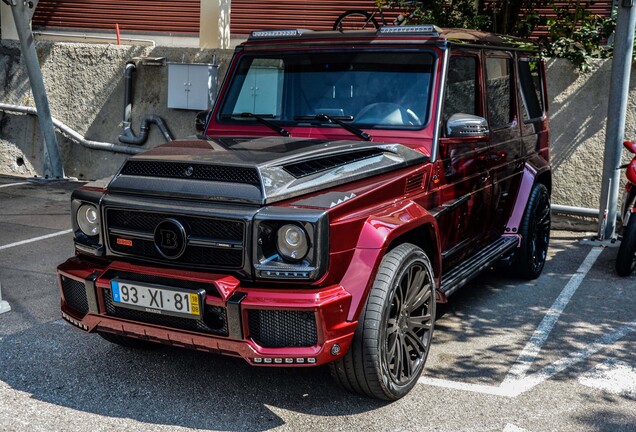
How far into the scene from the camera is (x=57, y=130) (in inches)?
464

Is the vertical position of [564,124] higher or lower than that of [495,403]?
higher

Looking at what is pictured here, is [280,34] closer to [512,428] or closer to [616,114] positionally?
[512,428]

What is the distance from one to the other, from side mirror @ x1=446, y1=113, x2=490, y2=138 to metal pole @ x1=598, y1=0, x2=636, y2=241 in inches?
151

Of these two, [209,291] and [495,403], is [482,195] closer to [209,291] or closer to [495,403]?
[495,403]

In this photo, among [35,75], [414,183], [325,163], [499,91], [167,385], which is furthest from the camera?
[35,75]

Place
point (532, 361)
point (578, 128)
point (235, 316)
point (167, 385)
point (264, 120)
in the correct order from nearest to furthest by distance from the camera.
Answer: point (235, 316), point (167, 385), point (532, 361), point (264, 120), point (578, 128)

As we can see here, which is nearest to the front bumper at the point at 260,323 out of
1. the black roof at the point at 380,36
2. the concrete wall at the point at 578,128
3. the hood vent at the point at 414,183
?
the hood vent at the point at 414,183

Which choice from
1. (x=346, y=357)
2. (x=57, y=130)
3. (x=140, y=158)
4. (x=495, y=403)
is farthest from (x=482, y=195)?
(x=57, y=130)

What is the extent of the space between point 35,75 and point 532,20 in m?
6.64

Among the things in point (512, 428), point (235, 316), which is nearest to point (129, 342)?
point (235, 316)

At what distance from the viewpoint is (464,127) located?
4.98 meters

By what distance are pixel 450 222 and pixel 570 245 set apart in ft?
12.3

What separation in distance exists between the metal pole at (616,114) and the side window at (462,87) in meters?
3.28

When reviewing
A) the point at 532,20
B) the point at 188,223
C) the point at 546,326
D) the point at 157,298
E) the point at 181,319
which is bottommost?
the point at 546,326
